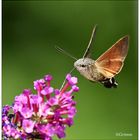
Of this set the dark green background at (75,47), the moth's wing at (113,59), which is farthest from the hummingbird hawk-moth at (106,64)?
the dark green background at (75,47)

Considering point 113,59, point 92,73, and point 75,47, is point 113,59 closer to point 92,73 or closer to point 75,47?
point 92,73

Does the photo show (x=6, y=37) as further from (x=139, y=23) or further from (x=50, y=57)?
(x=139, y=23)

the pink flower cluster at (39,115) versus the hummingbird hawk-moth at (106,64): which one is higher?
the hummingbird hawk-moth at (106,64)

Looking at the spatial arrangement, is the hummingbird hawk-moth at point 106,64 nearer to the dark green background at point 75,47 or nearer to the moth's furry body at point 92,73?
the moth's furry body at point 92,73

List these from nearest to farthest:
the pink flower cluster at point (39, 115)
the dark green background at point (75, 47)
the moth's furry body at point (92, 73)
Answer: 1. the pink flower cluster at point (39, 115)
2. the moth's furry body at point (92, 73)
3. the dark green background at point (75, 47)

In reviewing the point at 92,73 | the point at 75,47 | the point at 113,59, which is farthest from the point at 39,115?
the point at 75,47

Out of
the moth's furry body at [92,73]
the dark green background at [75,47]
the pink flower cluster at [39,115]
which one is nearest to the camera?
the pink flower cluster at [39,115]

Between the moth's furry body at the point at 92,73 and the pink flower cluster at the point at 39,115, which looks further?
the moth's furry body at the point at 92,73
